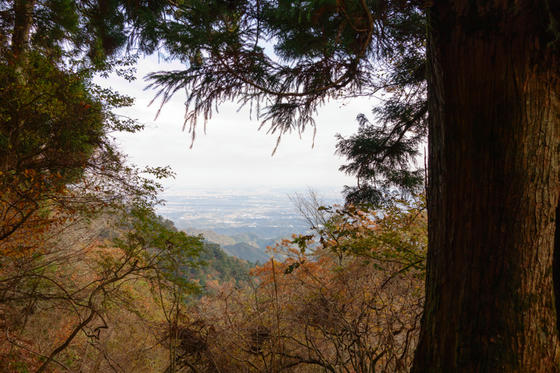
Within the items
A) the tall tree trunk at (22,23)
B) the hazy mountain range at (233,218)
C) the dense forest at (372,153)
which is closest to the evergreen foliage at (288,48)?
the dense forest at (372,153)

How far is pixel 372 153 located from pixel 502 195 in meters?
3.18

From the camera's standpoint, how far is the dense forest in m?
1.11

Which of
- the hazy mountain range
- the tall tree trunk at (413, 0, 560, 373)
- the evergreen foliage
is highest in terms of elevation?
the evergreen foliage

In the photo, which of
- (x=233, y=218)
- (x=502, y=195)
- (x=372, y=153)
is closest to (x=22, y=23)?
(x=372, y=153)

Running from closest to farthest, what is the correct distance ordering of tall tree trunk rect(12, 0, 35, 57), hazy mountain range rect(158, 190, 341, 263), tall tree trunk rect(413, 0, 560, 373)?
1. tall tree trunk rect(413, 0, 560, 373)
2. tall tree trunk rect(12, 0, 35, 57)
3. hazy mountain range rect(158, 190, 341, 263)

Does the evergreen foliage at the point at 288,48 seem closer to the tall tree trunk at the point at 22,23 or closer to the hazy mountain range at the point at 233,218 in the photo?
the tall tree trunk at the point at 22,23

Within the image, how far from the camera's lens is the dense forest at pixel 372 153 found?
43.8 inches

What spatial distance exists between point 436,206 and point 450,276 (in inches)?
13.8

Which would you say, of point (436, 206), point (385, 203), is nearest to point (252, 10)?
point (436, 206)

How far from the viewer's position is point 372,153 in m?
4.19

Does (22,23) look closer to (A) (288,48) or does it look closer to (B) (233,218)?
(A) (288,48)

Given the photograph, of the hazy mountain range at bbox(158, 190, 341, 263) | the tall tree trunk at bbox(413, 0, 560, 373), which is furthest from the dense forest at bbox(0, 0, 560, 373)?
the hazy mountain range at bbox(158, 190, 341, 263)

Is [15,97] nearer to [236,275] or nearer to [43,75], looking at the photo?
[43,75]

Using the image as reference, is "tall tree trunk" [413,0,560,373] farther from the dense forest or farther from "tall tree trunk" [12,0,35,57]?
"tall tree trunk" [12,0,35,57]
